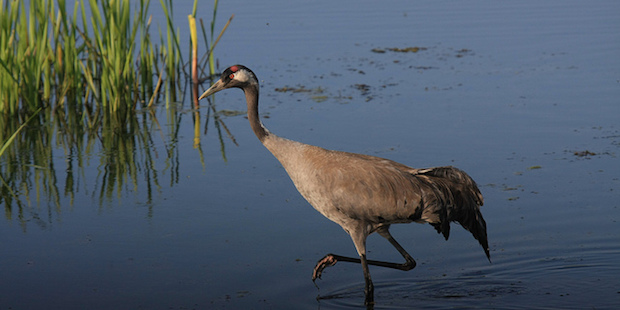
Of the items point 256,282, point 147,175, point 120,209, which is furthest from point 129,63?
point 256,282

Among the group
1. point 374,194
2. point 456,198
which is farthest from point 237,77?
point 456,198

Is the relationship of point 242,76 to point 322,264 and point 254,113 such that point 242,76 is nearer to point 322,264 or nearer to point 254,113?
point 254,113

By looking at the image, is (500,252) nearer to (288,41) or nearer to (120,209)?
(120,209)

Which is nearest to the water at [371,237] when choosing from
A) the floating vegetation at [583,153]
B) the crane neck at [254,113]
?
the floating vegetation at [583,153]

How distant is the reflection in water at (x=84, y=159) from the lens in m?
7.24

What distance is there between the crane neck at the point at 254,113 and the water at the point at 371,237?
82cm

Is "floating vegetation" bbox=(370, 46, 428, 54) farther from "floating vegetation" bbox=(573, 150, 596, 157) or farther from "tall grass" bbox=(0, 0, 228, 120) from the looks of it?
"floating vegetation" bbox=(573, 150, 596, 157)

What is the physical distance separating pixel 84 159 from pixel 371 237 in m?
3.22

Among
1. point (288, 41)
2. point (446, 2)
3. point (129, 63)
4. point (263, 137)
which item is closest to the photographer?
point (263, 137)

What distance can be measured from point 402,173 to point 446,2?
35.8ft

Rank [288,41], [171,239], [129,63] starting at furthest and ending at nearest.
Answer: [288,41] < [129,63] < [171,239]

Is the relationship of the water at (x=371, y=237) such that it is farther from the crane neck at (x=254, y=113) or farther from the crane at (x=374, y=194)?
the crane neck at (x=254, y=113)

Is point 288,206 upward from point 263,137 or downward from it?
downward

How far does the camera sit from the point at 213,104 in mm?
10523
